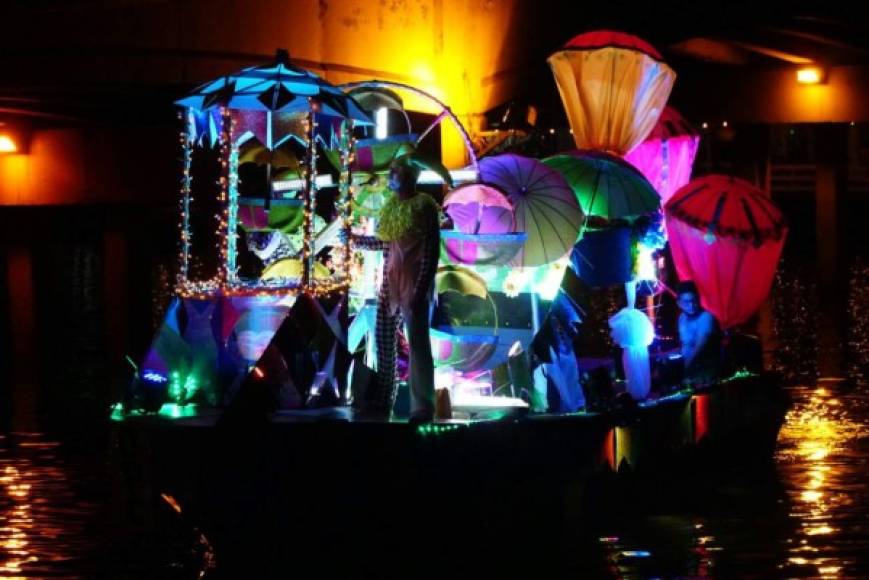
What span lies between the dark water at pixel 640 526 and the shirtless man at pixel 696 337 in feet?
3.30

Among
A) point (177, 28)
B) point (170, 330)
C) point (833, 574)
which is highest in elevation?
point (177, 28)

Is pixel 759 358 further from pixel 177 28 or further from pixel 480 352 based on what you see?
pixel 177 28

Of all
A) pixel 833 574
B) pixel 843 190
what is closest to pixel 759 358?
pixel 833 574

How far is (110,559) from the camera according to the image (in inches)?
483

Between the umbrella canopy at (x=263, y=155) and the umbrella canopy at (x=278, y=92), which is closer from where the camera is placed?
the umbrella canopy at (x=278, y=92)

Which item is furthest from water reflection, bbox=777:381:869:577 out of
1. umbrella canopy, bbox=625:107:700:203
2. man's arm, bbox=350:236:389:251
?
man's arm, bbox=350:236:389:251

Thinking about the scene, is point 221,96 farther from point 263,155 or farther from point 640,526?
point 640,526

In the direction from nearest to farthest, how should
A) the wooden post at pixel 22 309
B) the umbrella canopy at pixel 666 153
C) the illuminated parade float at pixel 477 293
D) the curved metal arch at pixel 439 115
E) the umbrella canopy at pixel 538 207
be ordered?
the illuminated parade float at pixel 477 293 → the umbrella canopy at pixel 538 207 → the curved metal arch at pixel 439 115 → the umbrella canopy at pixel 666 153 → the wooden post at pixel 22 309

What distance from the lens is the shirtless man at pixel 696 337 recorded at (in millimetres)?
15780

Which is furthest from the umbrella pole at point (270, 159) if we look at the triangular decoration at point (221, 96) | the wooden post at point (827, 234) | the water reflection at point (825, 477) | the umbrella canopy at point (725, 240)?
the wooden post at point (827, 234)

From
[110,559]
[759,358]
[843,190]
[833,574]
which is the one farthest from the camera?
[843,190]

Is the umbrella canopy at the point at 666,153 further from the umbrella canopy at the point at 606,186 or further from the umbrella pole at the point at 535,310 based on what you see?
the umbrella pole at the point at 535,310

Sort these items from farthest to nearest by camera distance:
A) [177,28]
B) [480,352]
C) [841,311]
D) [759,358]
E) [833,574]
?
[841,311] < [177,28] < [759,358] < [480,352] < [833,574]

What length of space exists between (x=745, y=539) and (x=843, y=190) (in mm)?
25862
